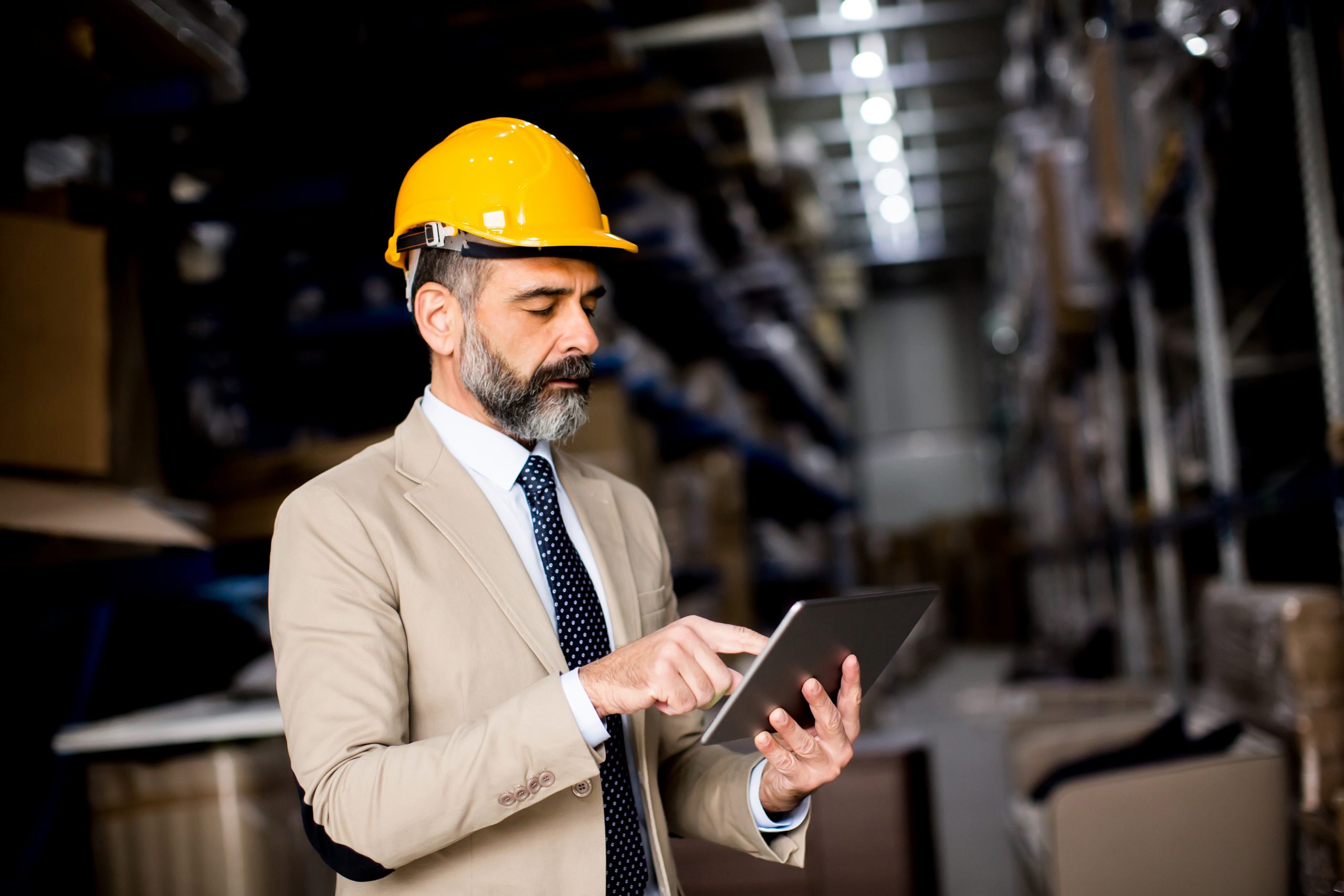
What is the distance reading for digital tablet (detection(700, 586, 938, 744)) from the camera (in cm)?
129

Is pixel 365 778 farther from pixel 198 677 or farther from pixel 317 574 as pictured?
pixel 198 677

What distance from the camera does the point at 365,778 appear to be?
1323 millimetres

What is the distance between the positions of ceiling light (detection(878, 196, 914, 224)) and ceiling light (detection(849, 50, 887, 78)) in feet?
12.1

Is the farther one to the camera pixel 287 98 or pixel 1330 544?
pixel 1330 544

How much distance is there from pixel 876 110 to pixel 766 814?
11.8 metres

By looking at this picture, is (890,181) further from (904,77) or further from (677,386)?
(677,386)

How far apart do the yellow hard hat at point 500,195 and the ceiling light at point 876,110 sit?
448 inches

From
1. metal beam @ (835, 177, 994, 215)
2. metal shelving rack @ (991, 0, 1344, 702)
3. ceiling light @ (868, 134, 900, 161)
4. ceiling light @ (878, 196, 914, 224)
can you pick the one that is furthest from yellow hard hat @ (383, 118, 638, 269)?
ceiling light @ (878, 196, 914, 224)

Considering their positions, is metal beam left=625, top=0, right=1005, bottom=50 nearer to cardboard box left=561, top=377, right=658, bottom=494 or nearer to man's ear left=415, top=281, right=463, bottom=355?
cardboard box left=561, top=377, right=658, bottom=494

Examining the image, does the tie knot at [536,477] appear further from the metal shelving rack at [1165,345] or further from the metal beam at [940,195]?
the metal beam at [940,195]

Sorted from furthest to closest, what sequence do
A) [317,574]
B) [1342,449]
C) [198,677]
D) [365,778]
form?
[198,677] → [1342,449] → [317,574] → [365,778]

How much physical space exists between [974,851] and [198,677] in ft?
10.4

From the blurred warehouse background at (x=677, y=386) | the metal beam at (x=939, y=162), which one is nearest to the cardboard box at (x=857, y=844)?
the blurred warehouse background at (x=677, y=386)

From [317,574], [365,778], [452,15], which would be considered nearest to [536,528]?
[317,574]
